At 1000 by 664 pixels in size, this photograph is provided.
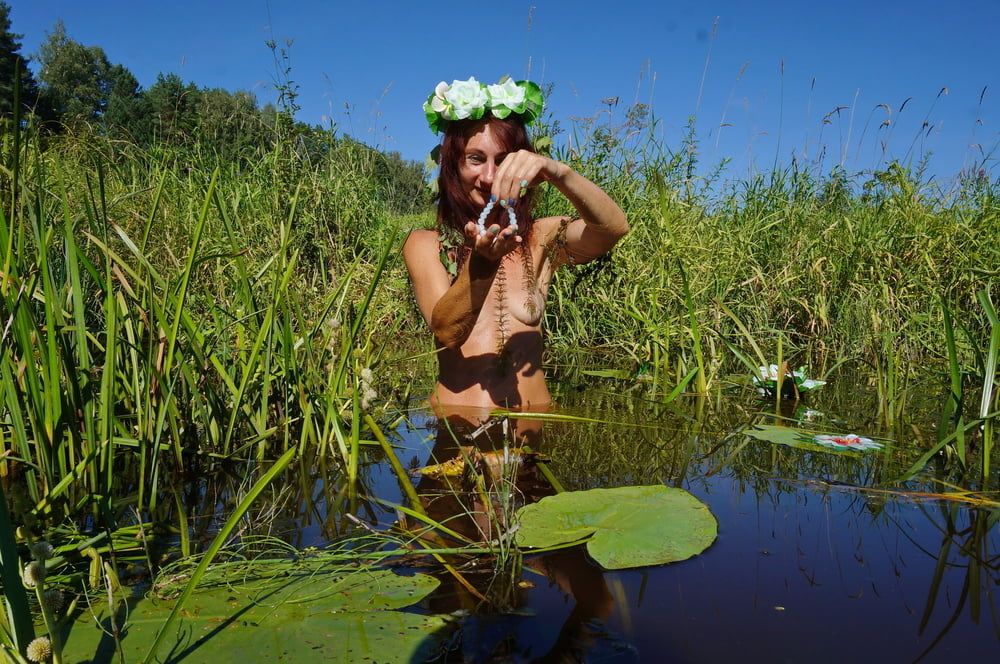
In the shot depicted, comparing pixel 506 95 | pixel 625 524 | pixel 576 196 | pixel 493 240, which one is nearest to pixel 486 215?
pixel 493 240

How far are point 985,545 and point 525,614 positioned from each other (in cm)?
94

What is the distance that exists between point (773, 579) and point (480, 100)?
1925mm

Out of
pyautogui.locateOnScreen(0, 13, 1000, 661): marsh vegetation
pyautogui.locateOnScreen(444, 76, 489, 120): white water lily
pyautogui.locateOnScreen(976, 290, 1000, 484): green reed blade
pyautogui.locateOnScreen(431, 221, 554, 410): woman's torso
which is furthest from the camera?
pyautogui.locateOnScreen(431, 221, 554, 410): woman's torso

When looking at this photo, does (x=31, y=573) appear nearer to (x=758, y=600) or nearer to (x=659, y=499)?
(x=758, y=600)

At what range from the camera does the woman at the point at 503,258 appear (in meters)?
2.55

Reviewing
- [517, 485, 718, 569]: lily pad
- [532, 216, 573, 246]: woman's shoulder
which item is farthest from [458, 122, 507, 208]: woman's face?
[517, 485, 718, 569]: lily pad

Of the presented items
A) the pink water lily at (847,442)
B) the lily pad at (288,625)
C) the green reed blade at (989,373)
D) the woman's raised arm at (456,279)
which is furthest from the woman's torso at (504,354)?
the lily pad at (288,625)

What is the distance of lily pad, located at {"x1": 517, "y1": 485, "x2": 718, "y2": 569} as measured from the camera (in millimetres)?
1265

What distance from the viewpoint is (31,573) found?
75 centimetres

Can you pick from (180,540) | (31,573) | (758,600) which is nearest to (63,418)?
(180,540)

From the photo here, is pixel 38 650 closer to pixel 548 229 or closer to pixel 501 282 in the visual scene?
pixel 501 282

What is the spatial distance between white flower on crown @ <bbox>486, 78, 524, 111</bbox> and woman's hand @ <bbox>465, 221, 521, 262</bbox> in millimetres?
848

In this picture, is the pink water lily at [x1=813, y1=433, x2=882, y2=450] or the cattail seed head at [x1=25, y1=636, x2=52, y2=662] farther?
the pink water lily at [x1=813, y1=433, x2=882, y2=450]

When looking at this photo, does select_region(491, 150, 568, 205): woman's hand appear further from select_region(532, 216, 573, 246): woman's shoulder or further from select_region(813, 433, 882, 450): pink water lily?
select_region(813, 433, 882, 450): pink water lily
